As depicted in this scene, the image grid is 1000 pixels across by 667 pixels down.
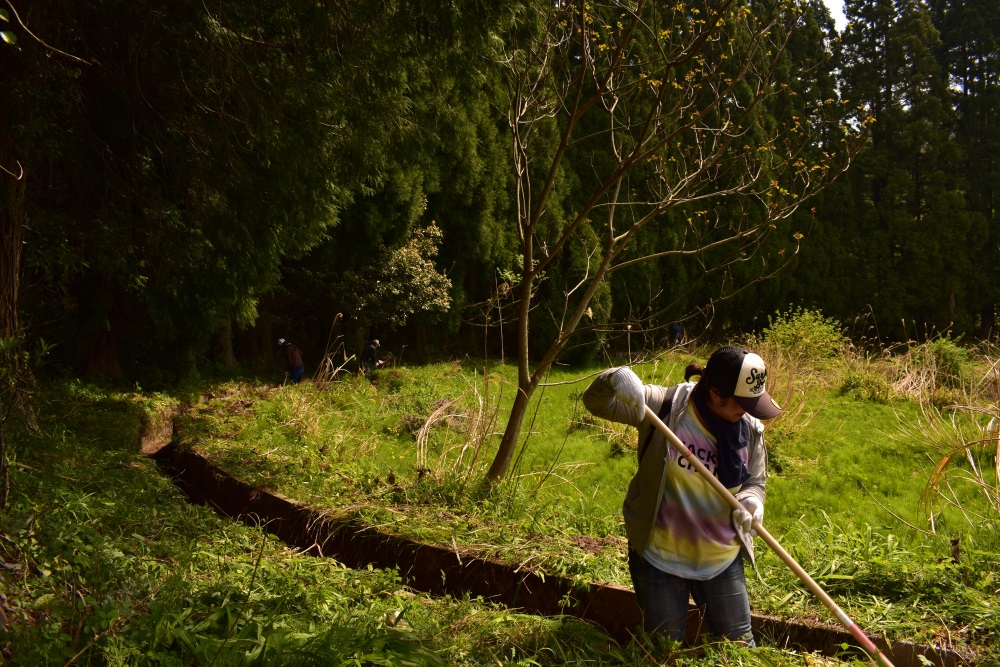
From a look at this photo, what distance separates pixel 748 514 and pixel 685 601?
52 centimetres

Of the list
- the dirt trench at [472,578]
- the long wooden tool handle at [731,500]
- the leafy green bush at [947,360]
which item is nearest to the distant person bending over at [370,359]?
the dirt trench at [472,578]

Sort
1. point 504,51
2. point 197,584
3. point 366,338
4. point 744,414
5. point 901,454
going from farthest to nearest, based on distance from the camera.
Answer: point 366,338 → point 901,454 → point 504,51 → point 197,584 → point 744,414

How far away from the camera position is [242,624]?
298 cm

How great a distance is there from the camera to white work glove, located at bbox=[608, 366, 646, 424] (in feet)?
9.50

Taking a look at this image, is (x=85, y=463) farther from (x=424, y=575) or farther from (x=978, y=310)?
(x=978, y=310)

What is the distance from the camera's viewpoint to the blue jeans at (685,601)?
306cm

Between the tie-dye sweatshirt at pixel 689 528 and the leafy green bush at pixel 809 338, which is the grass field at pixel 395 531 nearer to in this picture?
the tie-dye sweatshirt at pixel 689 528

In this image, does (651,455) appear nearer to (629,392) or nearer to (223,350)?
(629,392)

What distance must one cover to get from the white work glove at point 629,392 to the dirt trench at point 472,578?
1063mm

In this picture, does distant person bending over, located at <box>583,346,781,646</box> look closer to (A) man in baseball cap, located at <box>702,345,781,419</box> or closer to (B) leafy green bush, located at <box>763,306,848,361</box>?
(A) man in baseball cap, located at <box>702,345,781,419</box>

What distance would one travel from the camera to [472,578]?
470 centimetres

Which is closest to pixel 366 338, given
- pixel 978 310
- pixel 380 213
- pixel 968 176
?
pixel 380 213

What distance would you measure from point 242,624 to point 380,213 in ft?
43.2

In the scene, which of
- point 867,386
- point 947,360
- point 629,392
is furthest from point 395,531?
point 947,360
